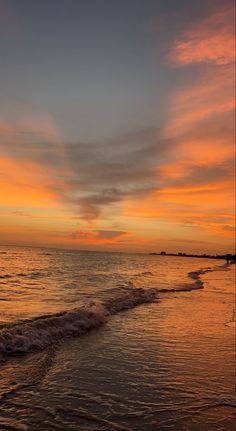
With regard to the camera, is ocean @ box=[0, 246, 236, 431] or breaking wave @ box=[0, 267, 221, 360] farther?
breaking wave @ box=[0, 267, 221, 360]

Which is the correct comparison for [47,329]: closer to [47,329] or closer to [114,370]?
[47,329]

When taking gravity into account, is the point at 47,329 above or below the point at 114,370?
above

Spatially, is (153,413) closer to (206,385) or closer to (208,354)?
(206,385)

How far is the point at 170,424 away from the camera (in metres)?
6.41

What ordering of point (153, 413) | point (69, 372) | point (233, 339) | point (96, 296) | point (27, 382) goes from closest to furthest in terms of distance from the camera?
point (153, 413) < point (27, 382) < point (69, 372) < point (233, 339) < point (96, 296)

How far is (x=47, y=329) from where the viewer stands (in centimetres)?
1326

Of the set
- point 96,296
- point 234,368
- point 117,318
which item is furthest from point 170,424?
point 96,296

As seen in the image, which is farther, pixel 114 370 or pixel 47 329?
pixel 47 329

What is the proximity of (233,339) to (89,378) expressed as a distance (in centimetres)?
633

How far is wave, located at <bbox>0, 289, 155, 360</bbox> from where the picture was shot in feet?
36.4

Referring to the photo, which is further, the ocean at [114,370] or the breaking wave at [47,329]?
the breaking wave at [47,329]

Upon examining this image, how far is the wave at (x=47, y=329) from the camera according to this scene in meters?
11.1

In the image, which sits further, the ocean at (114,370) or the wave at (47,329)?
the wave at (47,329)

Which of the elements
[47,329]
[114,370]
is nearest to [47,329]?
[47,329]
